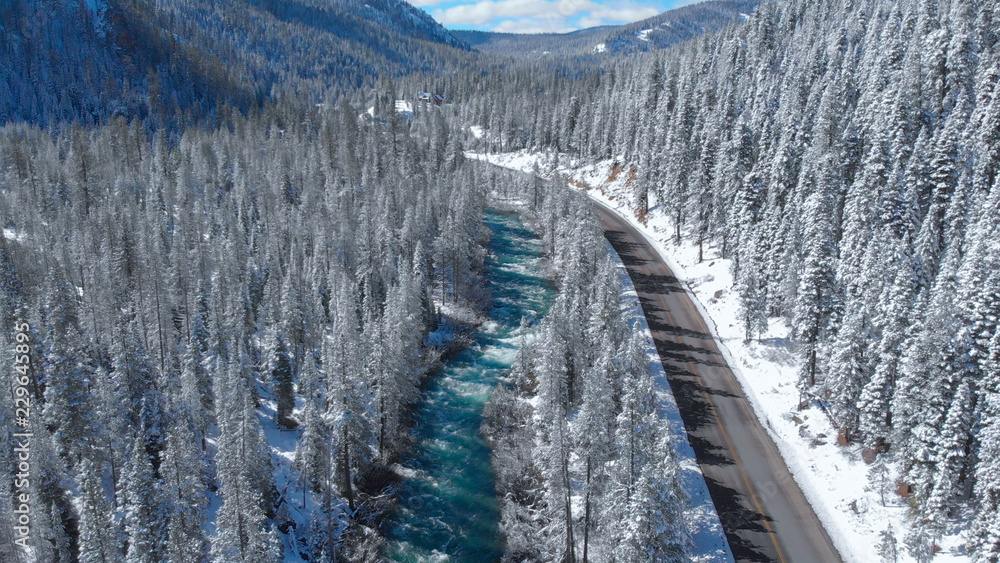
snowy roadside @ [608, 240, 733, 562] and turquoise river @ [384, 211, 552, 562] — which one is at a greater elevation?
snowy roadside @ [608, 240, 733, 562]

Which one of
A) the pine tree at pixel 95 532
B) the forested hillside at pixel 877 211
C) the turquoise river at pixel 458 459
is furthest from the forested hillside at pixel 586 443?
the pine tree at pixel 95 532

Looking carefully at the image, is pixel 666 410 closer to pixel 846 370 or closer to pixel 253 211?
pixel 846 370

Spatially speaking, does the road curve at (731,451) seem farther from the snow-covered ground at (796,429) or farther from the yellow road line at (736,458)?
the snow-covered ground at (796,429)

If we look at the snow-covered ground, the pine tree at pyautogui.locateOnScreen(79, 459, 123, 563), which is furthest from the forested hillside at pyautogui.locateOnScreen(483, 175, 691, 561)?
the pine tree at pyautogui.locateOnScreen(79, 459, 123, 563)

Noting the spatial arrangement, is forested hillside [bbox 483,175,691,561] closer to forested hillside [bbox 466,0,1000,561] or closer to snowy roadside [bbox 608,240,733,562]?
snowy roadside [bbox 608,240,733,562]

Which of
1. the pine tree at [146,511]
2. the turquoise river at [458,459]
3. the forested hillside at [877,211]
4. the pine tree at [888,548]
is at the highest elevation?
the forested hillside at [877,211]

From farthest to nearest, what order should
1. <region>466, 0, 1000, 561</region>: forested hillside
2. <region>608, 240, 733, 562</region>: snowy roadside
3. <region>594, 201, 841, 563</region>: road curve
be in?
<region>594, 201, 841, 563</region>: road curve, <region>608, 240, 733, 562</region>: snowy roadside, <region>466, 0, 1000, 561</region>: forested hillside
